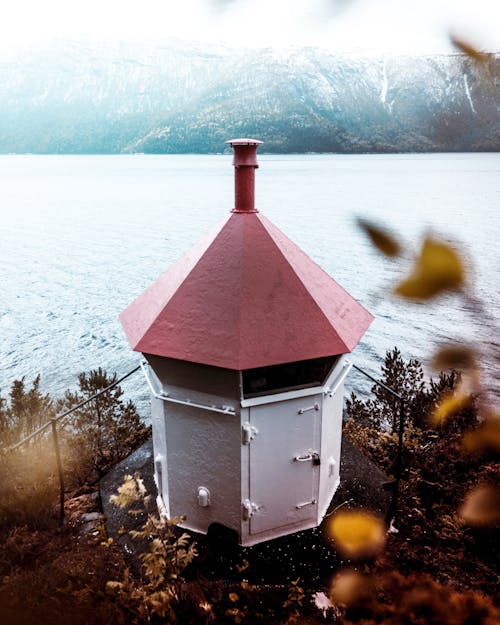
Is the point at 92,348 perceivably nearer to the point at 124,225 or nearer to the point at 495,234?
the point at 495,234

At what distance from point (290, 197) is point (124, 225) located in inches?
1645

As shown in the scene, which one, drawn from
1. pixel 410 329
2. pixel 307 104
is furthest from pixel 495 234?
pixel 307 104

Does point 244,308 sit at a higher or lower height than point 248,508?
higher

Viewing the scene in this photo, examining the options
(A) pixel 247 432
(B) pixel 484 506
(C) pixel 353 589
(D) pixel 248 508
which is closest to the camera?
(B) pixel 484 506

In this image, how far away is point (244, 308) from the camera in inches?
272

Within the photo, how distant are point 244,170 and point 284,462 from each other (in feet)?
14.3

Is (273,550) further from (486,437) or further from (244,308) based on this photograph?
(486,437)

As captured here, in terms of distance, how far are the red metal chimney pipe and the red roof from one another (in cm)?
16

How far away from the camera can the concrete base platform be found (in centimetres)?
755

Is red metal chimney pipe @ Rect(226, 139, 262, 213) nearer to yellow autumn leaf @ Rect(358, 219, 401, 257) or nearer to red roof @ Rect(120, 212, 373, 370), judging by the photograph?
red roof @ Rect(120, 212, 373, 370)

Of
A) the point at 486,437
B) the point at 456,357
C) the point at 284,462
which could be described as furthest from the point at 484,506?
the point at 284,462

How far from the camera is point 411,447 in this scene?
1120 cm

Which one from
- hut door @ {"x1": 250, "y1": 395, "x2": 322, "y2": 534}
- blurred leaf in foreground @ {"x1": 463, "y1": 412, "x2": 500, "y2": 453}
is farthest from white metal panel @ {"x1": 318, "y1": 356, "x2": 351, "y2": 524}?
blurred leaf in foreground @ {"x1": 463, "y1": 412, "x2": 500, "y2": 453}

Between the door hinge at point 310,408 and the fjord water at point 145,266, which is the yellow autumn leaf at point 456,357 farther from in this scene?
the door hinge at point 310,408
